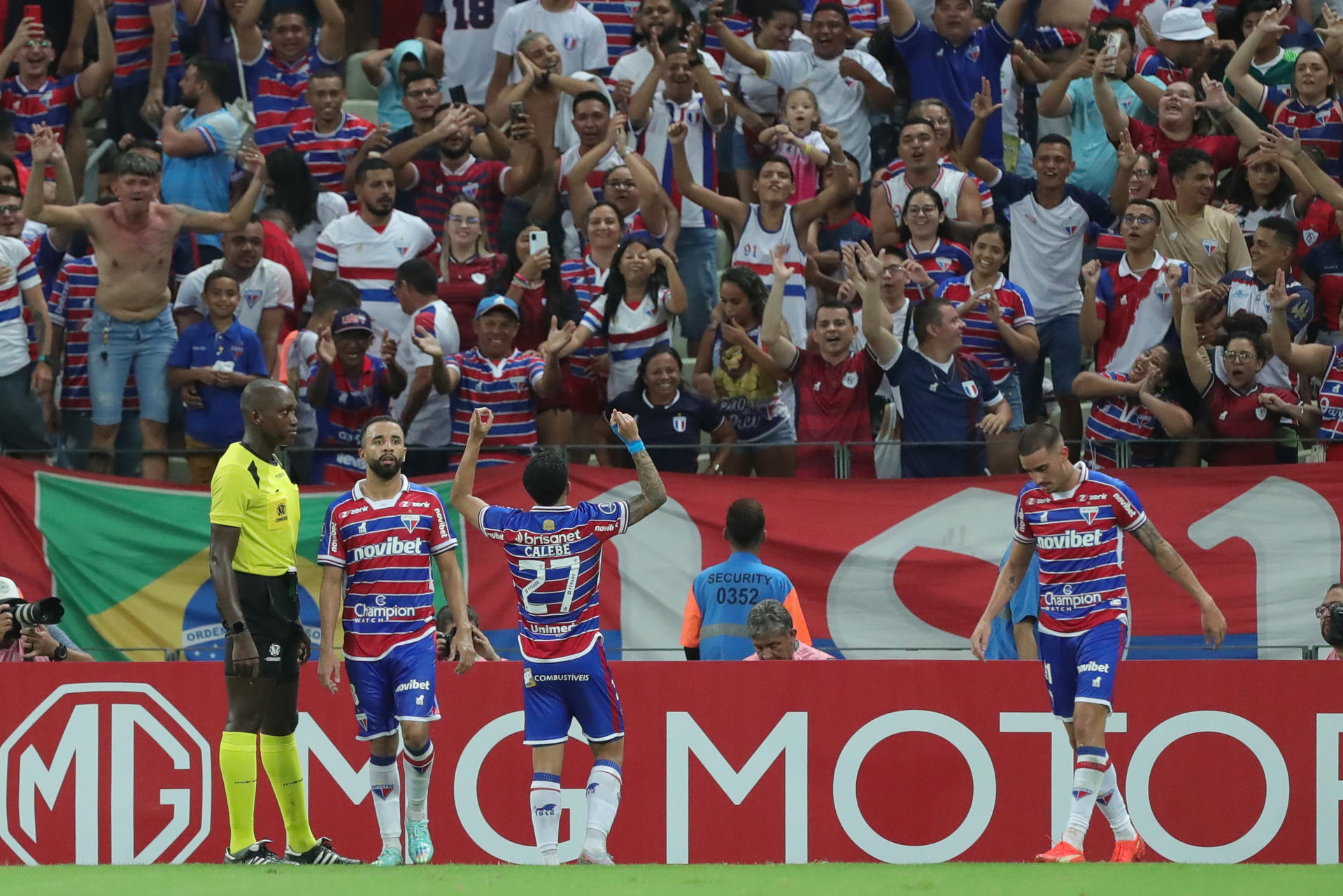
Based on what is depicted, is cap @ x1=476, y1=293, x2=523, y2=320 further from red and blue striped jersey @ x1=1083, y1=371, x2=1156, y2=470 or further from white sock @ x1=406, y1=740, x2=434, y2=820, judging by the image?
white sock @ x1=406, y1=740, x2=434, y2=820

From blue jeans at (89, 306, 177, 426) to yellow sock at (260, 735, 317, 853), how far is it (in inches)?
177

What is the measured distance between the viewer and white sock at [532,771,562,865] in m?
8.64

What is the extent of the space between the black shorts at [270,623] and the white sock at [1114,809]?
397cm

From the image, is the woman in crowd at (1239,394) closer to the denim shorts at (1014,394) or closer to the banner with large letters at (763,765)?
the denim shorts at (1014,394)

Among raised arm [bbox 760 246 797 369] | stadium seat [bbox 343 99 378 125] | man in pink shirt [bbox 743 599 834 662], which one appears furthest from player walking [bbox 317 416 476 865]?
stadium seat [bbox 343 99 378 125]

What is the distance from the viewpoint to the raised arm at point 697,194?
1353cm

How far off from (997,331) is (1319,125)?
3454 millimetres

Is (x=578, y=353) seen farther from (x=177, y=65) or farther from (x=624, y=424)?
(x=177, y=65)

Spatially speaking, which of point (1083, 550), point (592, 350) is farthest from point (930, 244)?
point (1083, 550)

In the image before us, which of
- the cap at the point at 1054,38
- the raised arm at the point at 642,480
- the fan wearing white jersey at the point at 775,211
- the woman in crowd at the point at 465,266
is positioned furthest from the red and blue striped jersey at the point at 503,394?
the cap at the point at 1054,38

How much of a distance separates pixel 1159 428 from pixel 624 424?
185 inches

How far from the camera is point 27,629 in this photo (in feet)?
34.7

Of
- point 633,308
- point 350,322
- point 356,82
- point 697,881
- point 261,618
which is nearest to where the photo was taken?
point 697,881

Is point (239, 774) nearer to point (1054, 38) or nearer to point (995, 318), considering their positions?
point (995, 318)
